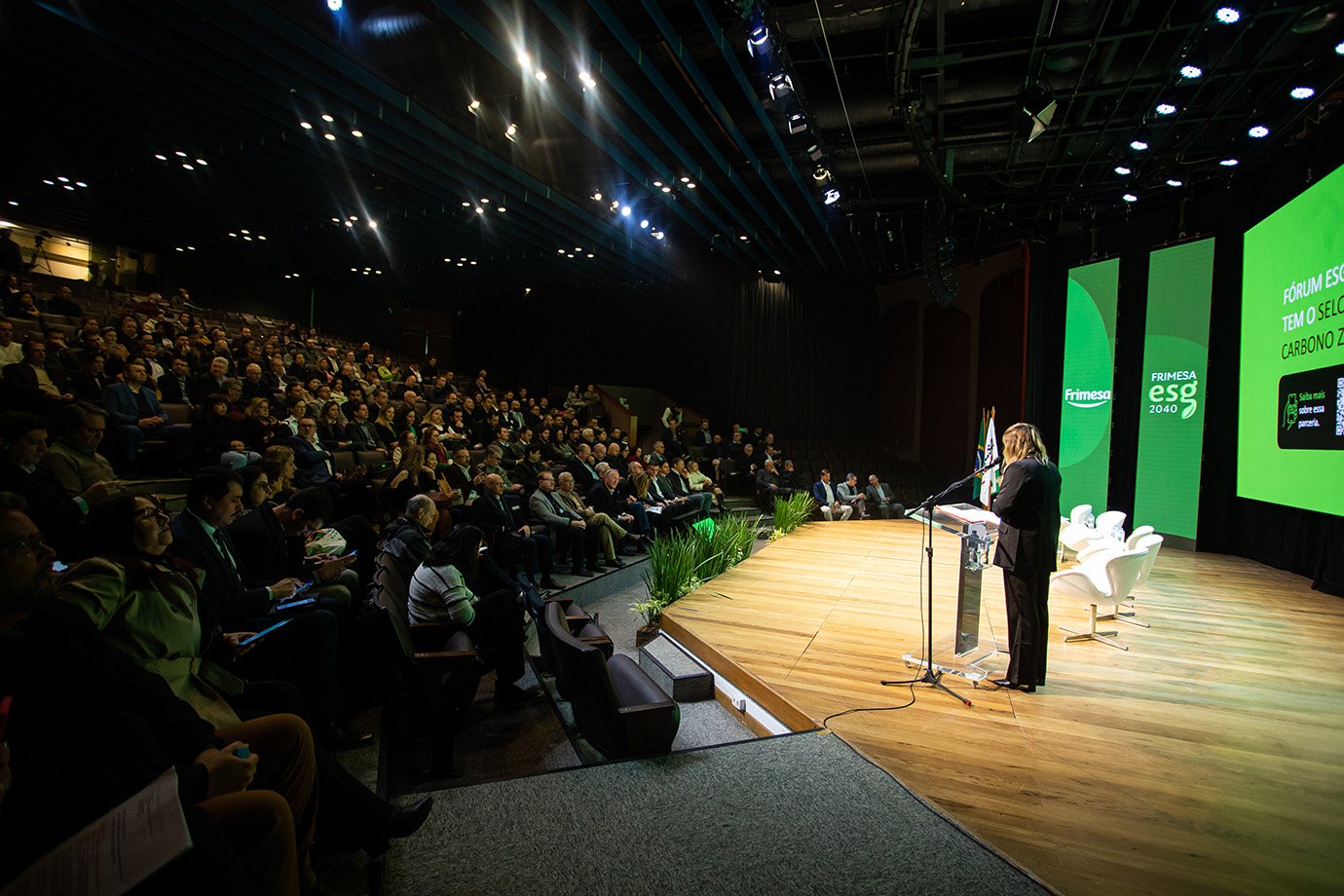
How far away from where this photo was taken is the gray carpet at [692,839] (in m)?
1.64

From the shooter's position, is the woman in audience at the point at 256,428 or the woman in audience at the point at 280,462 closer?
the woman in audience at the point at 280,462

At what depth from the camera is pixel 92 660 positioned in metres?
1.38

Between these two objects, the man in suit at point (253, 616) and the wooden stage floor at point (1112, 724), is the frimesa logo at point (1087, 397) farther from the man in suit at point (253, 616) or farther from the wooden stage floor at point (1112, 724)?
the man in suit at point (253, 616)

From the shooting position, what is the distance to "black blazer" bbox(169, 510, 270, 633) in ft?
7.57

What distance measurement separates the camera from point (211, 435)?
4930 millimetres

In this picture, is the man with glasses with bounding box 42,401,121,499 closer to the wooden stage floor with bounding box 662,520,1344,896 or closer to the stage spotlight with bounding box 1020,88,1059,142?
the wooden stage floor with bounding box 662,520,1344,896

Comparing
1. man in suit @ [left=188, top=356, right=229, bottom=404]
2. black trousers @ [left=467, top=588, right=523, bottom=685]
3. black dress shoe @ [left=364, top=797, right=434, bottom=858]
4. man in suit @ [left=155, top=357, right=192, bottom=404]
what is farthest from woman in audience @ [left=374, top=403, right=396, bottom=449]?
black dress shoe @ [left=364, top=797, right=434, bottom=858]

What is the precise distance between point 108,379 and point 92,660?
5.32 metres

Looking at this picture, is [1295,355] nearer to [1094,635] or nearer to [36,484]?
[1094,635]

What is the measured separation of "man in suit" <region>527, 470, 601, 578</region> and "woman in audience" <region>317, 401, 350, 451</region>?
214cm

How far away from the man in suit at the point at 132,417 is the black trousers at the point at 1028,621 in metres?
5.73

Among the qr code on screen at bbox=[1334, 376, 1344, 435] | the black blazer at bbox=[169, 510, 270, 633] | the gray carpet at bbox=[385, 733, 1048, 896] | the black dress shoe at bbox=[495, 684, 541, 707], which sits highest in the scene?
the qr code on screen at bbox=[1334, 376, 1344, 435]

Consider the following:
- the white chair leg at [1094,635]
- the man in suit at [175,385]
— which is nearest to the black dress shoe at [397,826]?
the white chair leg at [1094,635]

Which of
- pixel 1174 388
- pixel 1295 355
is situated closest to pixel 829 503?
pixel 1174 388
